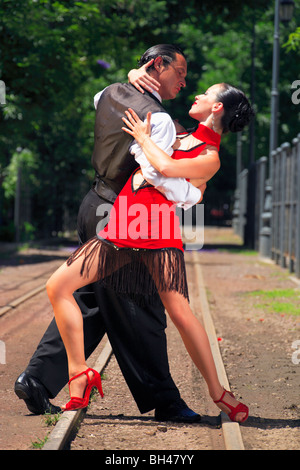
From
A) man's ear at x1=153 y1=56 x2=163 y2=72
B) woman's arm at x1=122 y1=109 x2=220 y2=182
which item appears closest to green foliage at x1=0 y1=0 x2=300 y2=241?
man's ear at x1=153 y1=56 x2=163 y2=72

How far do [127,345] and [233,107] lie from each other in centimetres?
152

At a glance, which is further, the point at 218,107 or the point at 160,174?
the point at 218,107

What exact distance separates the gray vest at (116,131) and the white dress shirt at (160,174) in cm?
8

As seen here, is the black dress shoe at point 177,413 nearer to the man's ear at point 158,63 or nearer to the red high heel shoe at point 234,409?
the red high heel shoe at point 234,409

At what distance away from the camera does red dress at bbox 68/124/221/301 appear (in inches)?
167

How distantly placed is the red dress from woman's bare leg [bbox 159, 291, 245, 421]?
2.4 inches

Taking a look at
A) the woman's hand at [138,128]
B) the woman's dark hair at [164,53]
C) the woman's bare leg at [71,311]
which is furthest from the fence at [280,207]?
the woman's hand at [138,128]

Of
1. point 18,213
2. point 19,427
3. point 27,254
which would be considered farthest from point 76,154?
point 19,427

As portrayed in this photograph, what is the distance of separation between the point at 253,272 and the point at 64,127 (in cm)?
1287

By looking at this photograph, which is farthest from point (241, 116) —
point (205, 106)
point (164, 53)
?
point (164, 53)

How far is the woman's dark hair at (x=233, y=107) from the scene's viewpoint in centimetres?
437

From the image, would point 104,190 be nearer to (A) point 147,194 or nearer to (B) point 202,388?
(A) point 147,194

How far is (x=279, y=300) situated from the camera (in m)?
11.5
